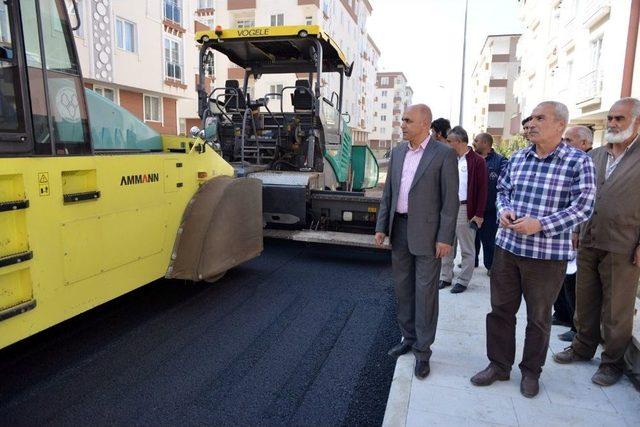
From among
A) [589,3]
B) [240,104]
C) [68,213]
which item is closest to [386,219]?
[68,213]

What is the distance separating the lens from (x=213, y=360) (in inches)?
139

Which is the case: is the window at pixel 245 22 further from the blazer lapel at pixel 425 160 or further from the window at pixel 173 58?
the blazer lapel at pixel 425 160

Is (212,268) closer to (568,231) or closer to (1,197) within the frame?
(1,197)

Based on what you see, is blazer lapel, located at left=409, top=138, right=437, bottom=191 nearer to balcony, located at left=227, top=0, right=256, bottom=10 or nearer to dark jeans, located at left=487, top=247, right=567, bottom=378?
dark jeans, located at left=487, top=247, right=567, bottom=378

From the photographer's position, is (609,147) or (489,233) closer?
(609,147)

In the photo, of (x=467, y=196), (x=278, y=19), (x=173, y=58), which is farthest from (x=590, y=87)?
(x=278, y=19)

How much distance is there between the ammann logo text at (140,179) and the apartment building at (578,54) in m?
16.9

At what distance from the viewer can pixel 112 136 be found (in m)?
3.92

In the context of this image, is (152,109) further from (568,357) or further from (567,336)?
(568,357)

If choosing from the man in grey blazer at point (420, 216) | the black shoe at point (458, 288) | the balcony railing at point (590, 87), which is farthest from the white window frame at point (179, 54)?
the man in grey blazer at point (420, 216)

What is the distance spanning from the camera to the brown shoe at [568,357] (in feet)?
11.1

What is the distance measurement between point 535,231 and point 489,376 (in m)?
1.05

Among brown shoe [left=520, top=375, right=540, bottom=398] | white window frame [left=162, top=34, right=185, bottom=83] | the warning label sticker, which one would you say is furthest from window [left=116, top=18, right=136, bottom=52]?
brown shoe [left=520, top=375, right=540, bottom=398]

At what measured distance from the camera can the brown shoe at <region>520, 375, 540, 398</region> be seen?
2945mm
